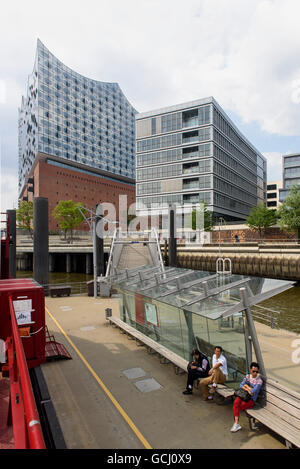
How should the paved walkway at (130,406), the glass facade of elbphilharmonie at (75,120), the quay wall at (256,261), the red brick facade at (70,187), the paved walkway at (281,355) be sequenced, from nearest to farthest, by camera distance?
the paved walkway at (130,406) → the paved walkway at (281,355) → the quay wall at (256,261) → the red brick facade at (70,187) → the glass facade of elbphilharmonie at (75,120)

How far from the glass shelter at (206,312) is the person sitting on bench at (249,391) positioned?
1.02ft

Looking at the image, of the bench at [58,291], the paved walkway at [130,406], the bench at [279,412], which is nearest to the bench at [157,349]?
the paved walkway at [130,406]

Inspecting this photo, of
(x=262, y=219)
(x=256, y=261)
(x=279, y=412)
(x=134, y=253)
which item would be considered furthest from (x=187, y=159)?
(x=279, y=412)

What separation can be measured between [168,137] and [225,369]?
72005 mm

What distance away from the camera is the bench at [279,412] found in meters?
5.78

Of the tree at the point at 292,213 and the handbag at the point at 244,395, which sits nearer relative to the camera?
the handbag at the point at 244,395

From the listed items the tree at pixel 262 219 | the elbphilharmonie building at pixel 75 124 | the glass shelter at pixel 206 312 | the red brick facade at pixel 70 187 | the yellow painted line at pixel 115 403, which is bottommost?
the yellow painted line at pixel 115 403

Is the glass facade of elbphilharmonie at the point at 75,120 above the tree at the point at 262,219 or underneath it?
above

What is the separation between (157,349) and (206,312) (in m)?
3.57

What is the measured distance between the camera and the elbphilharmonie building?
3839 inches

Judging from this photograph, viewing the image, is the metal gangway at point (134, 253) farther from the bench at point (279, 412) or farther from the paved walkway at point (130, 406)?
the bench at point (279, 412)

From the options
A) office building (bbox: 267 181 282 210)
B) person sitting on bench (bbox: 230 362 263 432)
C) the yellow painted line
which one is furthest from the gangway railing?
office building (bbox: 267 181 282 210)
